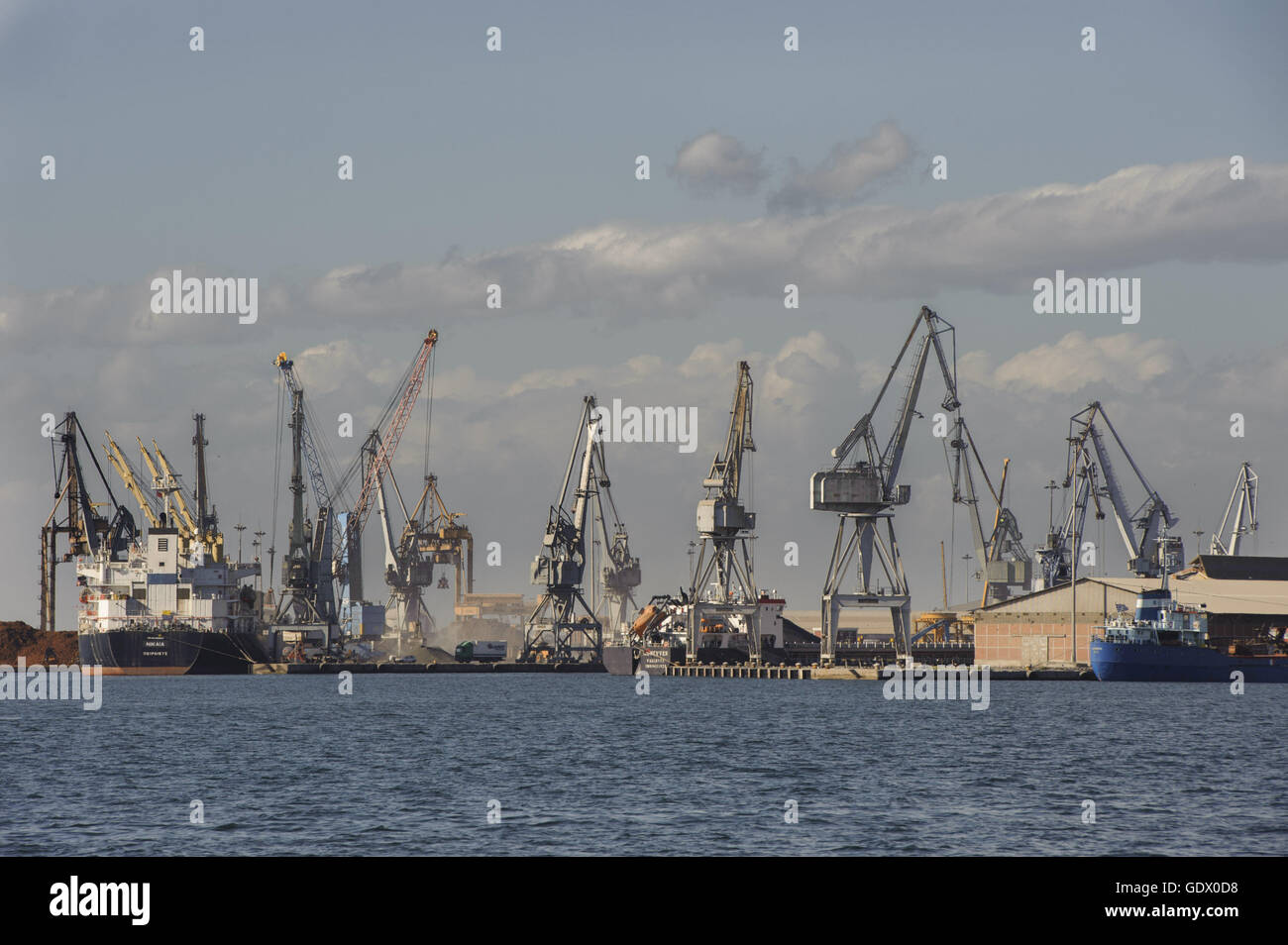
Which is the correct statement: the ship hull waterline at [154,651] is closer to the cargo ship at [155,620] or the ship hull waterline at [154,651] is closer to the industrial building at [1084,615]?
the cargo ship at [155,620]

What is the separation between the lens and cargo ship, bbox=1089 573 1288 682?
136 meters

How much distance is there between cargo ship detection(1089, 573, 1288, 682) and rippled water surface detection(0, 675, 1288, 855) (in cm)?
3544

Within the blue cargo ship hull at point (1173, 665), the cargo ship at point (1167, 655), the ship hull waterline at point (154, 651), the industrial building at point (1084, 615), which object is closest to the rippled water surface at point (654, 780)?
the blue cargo ship hull at point (1173, 665)

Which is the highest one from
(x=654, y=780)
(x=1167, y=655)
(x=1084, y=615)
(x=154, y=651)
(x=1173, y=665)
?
(x=1084, y=615)

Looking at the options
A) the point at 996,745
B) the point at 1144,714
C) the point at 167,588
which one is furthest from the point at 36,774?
the point at 167,588

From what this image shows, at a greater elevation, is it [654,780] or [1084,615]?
[1084,615]

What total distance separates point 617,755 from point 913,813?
70.7 feet

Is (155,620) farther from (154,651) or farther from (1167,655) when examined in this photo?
(1167,655)

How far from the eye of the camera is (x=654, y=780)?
51.9m

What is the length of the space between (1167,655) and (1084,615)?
20.0m

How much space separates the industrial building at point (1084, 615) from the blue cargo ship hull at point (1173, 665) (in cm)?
994

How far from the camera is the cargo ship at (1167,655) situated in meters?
136

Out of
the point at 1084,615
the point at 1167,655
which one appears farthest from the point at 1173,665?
the point at 1084,615
